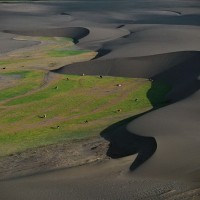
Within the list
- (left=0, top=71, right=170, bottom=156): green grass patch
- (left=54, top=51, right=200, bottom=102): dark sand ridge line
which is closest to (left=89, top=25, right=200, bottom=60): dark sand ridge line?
(left=54, top=51, right=200, bottom=102): dark sand ridge line

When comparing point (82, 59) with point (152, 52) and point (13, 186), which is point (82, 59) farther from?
point (13, 186)

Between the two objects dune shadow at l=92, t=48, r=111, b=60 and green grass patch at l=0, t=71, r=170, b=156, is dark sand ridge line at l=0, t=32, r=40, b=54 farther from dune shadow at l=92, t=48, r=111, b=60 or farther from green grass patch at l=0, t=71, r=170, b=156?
green grass patch at l=0, t=71, r=170, b=156

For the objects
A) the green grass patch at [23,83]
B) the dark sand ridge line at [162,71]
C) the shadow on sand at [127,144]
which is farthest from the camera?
the green grass patch at [23,83]

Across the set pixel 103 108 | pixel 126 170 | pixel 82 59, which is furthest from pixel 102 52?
pixel 126 170

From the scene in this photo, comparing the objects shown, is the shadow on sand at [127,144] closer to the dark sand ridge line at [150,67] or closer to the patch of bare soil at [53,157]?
the patch of bare soil at [53,157]

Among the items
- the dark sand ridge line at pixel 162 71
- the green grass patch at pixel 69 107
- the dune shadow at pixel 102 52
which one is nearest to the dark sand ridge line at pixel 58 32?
the dune shadow at pixel 102 52

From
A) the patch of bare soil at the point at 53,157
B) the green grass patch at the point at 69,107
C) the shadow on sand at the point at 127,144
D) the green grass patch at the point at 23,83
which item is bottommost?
the green grass patch at the point at 23,83

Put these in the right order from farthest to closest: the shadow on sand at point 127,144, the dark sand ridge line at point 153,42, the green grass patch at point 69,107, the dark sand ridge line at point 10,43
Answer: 1. the dark sand ridge line at point 10,43
2. the dark sand ridge line at point 153,42
3. the green grass patch at point 69,107
4. the shadow on sand at point 127,144

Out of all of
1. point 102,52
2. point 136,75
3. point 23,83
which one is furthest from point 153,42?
point 23,83
